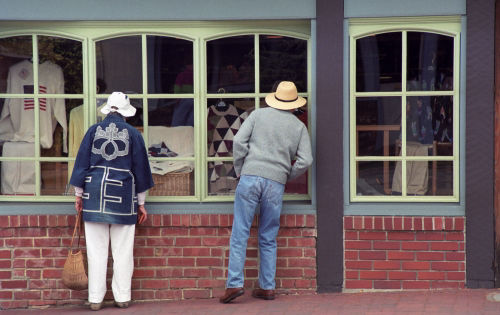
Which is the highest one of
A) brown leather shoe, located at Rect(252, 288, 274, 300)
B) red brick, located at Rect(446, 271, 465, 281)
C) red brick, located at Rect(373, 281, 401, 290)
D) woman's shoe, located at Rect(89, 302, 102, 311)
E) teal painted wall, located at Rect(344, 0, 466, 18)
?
teal painted wall, located at Rect(344, 0, 466, 18)

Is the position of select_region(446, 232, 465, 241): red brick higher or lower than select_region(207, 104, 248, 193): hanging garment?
lower

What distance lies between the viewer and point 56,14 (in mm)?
7574

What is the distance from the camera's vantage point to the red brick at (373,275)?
7.61 meters

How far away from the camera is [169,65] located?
25.3 ft

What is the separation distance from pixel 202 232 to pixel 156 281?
0.58 meters

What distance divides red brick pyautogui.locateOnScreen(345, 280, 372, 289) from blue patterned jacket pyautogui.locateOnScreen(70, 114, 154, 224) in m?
1.94

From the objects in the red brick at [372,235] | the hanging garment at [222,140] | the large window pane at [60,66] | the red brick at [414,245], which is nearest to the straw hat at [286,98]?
the hanging garment at [222,140]

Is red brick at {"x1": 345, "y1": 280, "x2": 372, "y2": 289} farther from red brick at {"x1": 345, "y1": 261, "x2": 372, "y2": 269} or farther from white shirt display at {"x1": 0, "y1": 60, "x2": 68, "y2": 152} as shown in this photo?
white shirt display at {"x1": 0, "y1": 60, "x2": 68, "y2": 152}

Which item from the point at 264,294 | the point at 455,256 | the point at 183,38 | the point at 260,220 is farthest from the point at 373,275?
the point at 183,38

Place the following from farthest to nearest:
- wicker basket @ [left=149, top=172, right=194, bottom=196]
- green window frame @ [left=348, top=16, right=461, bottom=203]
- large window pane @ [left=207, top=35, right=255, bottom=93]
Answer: wicker basket @ [left=149, top=172, right=194, bottom=196] → large window pane @ [left=207, top=35, right=255, bottom=93] → green window frame @ [left=348, top=16, right=461, bottom=203]

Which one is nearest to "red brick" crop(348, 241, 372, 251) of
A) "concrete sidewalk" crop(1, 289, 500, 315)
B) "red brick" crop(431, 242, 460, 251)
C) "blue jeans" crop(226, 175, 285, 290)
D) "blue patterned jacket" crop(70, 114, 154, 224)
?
"concrete sidewalk" crop(1, 289, 500, 315)

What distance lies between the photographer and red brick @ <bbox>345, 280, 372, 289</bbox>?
7633 millimetres

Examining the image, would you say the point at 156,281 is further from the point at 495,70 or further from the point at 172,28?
the point at 495,70

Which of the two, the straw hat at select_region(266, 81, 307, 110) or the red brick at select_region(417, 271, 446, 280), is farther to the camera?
the red brick at select_region(417, 271, 446, 280)
